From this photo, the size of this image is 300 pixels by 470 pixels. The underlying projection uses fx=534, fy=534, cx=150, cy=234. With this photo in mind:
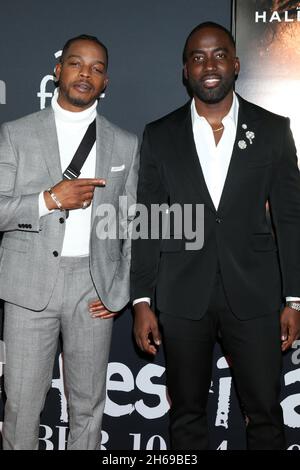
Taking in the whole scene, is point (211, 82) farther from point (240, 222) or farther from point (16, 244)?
point (16, 244)

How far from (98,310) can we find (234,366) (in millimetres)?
654

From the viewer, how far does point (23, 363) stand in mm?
2326

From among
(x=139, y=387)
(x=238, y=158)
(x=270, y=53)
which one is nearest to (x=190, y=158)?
(x=238, y=158)

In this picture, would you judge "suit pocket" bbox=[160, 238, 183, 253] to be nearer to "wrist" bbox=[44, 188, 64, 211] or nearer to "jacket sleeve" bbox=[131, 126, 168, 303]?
"jacket sleeve" bbox=[131, 126, 168, 303]

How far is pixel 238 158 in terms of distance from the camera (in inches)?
89.6

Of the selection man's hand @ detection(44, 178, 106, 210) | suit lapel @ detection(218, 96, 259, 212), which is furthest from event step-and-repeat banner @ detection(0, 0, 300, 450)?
man's hand @ detection(44, 178, 106, 210)

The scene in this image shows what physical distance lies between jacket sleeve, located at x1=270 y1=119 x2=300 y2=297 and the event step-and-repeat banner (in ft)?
1.84

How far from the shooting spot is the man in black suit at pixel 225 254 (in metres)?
2.28

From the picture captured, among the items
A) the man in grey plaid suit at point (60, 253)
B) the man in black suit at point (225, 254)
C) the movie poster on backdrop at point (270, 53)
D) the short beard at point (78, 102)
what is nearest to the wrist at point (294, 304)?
the man in black suit at point (225, 254)

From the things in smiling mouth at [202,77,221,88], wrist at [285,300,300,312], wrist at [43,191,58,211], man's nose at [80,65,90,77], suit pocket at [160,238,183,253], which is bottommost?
wrist at [285,300,300,312]

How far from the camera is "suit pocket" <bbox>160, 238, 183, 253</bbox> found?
2.37m

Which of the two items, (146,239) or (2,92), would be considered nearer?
(146,239)

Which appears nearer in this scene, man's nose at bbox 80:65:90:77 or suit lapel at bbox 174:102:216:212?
suit lapel at bbox 174:102:216:212
